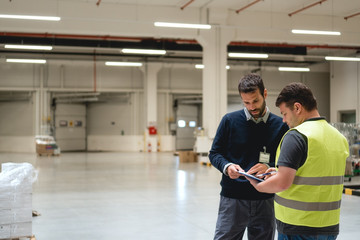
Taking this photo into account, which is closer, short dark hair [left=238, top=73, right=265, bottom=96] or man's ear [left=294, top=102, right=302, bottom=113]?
man's ear [left=294, top=102, right=302, bottom=113]

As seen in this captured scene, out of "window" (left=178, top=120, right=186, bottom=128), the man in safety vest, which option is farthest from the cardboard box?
the man in safety vest

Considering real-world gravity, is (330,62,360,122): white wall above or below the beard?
above

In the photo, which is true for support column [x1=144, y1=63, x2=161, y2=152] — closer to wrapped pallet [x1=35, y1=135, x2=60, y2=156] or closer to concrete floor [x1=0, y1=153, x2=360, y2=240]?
wrapped pallet [x1=35, y1=135, x2=60, y2=156]

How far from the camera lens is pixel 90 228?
637 cm

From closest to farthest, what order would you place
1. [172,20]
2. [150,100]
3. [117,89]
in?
[172,20] → [150,100] → [117,89]

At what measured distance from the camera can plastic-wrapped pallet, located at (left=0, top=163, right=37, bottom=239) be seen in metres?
4.96

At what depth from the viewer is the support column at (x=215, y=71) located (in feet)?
55.0

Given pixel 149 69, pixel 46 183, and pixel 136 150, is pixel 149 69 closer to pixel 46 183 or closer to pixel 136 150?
pixel 136 150

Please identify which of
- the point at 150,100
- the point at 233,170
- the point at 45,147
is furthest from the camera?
the point at 150,100

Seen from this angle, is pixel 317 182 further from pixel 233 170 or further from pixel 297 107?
pixel 233 170

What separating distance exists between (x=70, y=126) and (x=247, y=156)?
26460 mm

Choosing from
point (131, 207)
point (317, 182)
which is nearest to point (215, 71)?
point (131, 207)

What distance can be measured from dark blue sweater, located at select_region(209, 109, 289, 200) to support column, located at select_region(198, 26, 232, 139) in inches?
542

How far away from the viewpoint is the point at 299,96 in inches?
91.0
